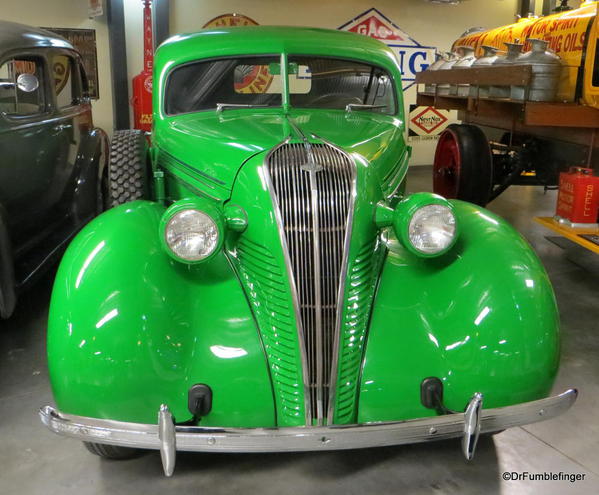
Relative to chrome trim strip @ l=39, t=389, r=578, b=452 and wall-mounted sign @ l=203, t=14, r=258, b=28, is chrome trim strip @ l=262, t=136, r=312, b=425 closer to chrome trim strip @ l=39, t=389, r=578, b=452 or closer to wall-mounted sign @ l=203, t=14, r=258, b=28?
chrome trim strip @ l=39, t=389, r=578, b=452

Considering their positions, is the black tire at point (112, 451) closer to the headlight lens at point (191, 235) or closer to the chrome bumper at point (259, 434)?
the chrome bumper at point (259, 434)

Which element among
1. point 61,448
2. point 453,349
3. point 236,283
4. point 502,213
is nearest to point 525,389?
point 453,349

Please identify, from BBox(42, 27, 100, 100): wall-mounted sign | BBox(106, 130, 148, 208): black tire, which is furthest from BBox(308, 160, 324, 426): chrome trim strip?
BBox(42, 27, 100, 100): wall-mounted sign

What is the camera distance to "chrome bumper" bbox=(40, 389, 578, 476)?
1.80m

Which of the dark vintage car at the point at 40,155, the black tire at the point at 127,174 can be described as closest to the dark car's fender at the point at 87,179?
the dark vintage car at the point at 40,155

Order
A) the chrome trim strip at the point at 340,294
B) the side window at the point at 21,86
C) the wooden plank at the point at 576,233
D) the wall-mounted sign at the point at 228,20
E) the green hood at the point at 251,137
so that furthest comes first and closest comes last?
the wall-mounted sign at the point at 228,20 → the wooden plank at the point at 576,233 → the side window at the point at 21,86 → the green hood at the point at 251,137 → the chrome trim strip at the point at 340,294

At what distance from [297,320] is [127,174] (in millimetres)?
1541

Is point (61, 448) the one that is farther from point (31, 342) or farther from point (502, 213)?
point (502, 213)

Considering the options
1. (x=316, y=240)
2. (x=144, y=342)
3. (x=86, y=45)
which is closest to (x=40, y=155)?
(x=144, y=342)

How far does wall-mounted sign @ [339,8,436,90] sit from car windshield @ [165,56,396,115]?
6209 mm

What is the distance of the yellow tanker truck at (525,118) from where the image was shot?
4.35 metres

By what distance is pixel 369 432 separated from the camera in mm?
1842

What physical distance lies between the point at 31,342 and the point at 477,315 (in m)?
2.64

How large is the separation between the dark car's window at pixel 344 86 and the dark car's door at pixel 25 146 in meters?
1.60
